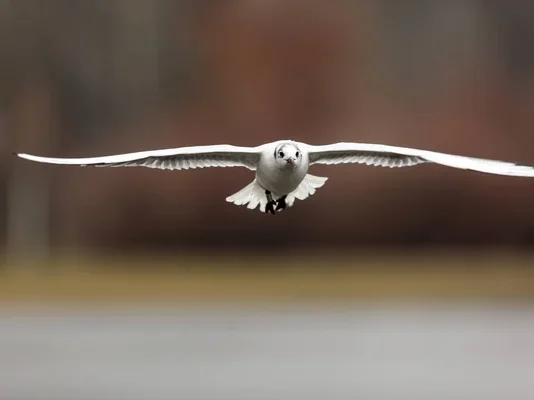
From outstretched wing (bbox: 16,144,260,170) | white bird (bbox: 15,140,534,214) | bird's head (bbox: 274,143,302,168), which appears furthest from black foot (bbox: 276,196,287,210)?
bird's head (bbox: 274,143,302,168)

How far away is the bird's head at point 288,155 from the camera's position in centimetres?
563

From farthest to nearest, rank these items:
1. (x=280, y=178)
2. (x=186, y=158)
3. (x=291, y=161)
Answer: (x=186, y=158) → (x=280, y=178) → (x=291, y=161)

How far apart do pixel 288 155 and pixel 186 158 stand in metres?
0.95

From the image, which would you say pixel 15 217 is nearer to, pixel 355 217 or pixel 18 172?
pixel 18 172

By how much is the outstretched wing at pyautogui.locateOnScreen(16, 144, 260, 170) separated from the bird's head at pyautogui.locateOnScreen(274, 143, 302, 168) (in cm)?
38

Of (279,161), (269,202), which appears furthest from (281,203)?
(279,161)

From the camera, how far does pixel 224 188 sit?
1873 centimetres

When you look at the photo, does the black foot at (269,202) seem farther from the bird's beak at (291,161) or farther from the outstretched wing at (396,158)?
the bird's beak at (291,161)

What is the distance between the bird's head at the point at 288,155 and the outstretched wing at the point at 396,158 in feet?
1.29

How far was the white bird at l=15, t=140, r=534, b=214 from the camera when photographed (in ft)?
18.8

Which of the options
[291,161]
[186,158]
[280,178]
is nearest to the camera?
[291,161]

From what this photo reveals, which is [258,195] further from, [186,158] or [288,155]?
[288,155]

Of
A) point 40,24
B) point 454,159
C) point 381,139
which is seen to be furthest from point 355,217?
point 454,159

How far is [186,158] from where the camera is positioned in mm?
6426
